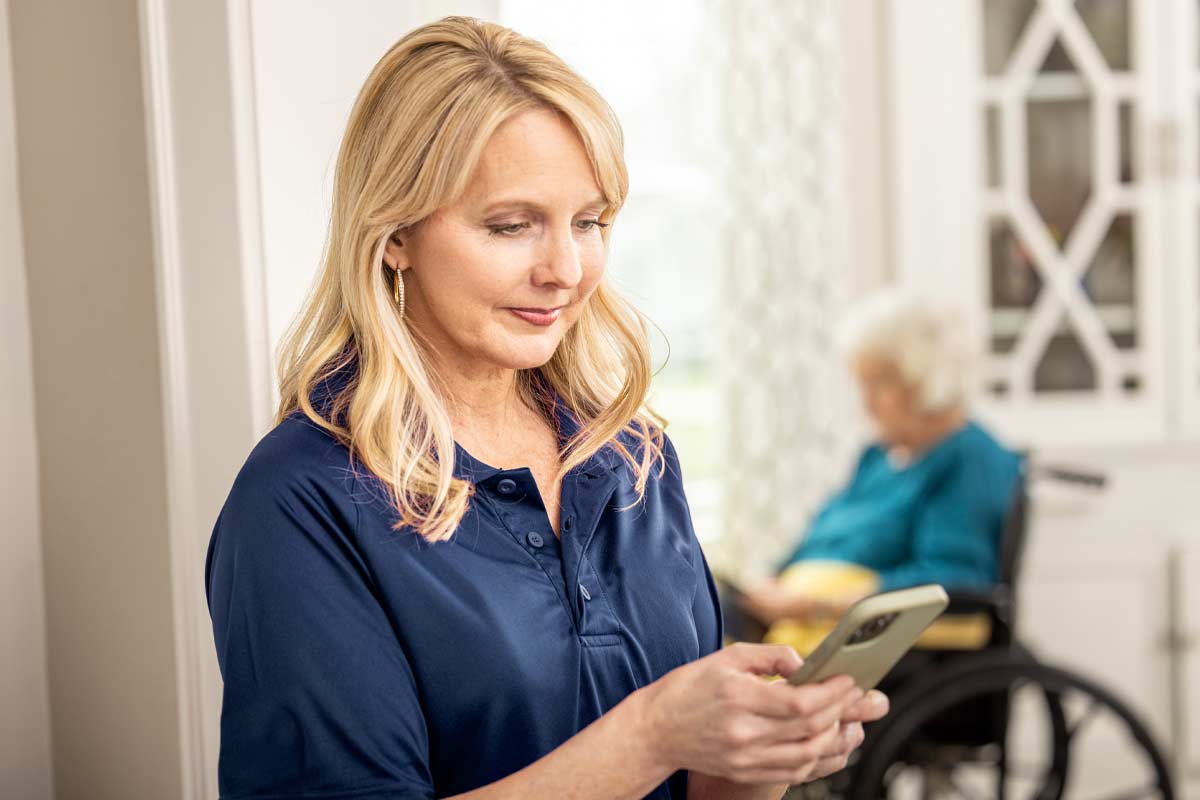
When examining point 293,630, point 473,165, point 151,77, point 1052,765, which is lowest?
point 1052,765

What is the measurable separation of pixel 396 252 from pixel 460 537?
→ 257mm

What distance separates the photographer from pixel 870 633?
3.17ft

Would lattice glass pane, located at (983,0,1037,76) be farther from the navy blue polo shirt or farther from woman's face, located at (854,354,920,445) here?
the navy blue polo shirt

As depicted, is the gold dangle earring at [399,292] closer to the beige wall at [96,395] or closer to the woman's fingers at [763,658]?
the beige wall at [96,395]

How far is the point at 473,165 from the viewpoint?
1.03 m

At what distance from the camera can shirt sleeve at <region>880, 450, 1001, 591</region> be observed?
2564 mm

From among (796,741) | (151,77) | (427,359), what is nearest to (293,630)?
(427,359)

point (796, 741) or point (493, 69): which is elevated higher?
point (493, 69)

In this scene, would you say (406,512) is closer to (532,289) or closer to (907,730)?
(532,289)

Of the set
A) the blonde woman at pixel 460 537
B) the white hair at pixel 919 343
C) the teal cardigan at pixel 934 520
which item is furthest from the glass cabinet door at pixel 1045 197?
the blonde woman at pixel 460 537

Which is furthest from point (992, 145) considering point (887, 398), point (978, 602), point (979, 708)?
point (979, 708)

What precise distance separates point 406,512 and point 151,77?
48cm

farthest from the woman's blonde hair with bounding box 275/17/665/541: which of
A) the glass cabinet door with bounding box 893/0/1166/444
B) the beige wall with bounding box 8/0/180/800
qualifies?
the glass cabinet door with bounding box 893/0/1166/444

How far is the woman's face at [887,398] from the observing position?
9.25 ft
